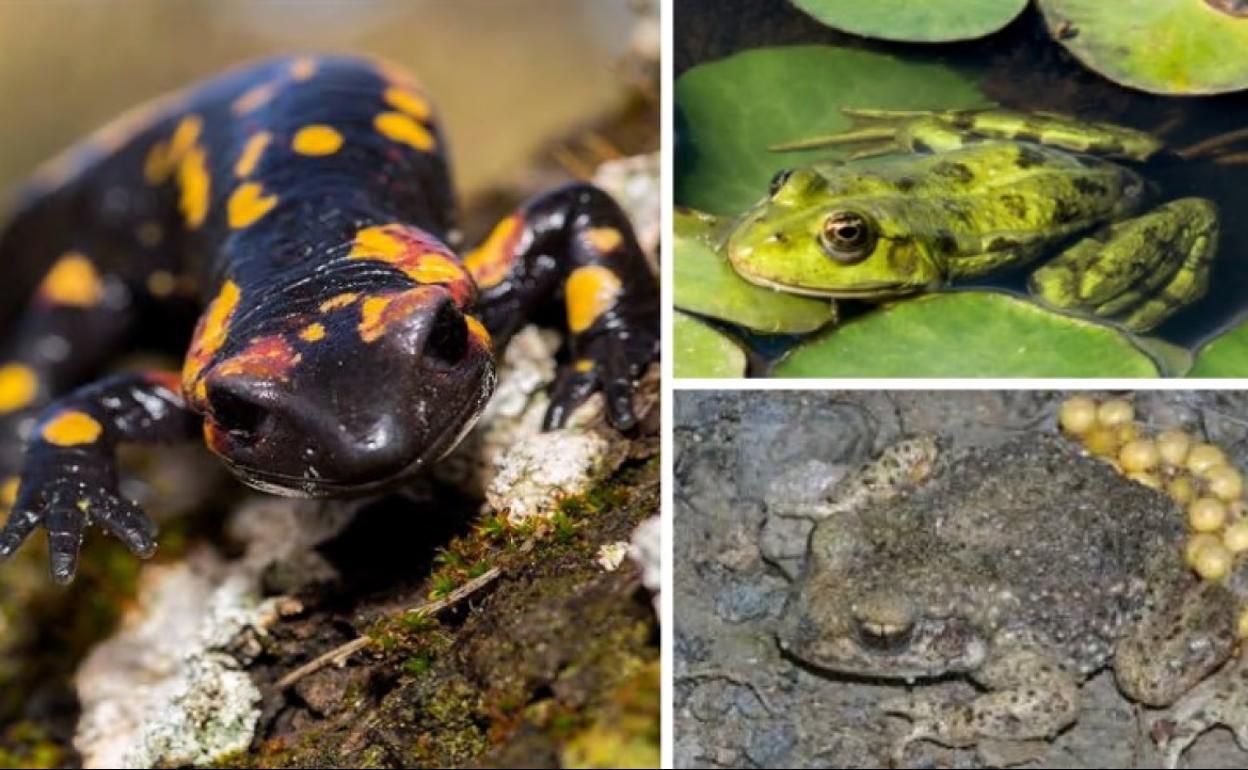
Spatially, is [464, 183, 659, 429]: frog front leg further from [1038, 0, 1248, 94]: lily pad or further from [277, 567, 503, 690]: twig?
[1038, 0, 1248, 94]: lily pad

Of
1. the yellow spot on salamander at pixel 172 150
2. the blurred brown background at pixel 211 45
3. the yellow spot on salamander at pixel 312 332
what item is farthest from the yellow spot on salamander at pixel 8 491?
the blurred brown background at pixel 211 45

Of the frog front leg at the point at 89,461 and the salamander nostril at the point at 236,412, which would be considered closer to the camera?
the salamander nostril at the point at 236,412

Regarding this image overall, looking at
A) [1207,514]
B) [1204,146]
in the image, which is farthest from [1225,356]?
[1204,146]

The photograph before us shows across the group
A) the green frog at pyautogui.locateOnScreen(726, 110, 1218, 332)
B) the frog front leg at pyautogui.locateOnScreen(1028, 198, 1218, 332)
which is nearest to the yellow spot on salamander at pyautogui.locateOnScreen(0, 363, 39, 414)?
the green frog at pyautogui.locateOnScreen(726, 110, 1218, 332)

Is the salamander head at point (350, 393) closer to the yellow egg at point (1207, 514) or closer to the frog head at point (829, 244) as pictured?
the frog head at point (829, 244)

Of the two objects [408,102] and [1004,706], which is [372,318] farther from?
[408,102]
